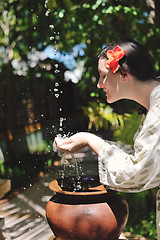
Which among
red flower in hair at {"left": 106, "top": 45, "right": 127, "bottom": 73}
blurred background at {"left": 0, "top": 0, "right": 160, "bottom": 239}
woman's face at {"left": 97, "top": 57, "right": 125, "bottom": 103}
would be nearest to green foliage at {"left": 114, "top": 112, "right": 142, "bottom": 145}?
blurred background at {"left": 0, "top": 0, "right": 160, "bottom": 239}

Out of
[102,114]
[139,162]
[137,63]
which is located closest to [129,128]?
[102,114]

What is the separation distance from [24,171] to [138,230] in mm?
3195

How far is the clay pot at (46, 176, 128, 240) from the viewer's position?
190cm

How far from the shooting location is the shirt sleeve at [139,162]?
1521 millimetres

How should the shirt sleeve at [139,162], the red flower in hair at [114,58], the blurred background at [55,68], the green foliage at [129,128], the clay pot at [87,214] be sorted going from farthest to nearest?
the blurred background at [55,68]
the green foliage at [129,128]
the clay pot at [87,214]
the red flower in hair at [114,58]
the shirt sleeve at [139,162]

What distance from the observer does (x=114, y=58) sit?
170cm

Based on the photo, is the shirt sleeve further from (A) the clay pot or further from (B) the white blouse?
(A) the clay pot

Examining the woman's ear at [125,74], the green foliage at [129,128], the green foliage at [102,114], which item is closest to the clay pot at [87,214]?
the woman's ear at [125,74]

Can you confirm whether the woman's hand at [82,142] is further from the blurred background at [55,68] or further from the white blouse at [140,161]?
the blurred background at [55,68]

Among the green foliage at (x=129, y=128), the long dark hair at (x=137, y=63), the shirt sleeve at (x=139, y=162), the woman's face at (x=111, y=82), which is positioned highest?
the long dark hair at (x=137, y=63)

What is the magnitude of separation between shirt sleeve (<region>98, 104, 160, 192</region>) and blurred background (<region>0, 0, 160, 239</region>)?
78 cm

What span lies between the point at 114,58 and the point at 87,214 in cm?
99

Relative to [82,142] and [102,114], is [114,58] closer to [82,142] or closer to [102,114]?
[82,142]

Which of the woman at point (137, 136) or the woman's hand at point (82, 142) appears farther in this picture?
the woman's hand at point (82, 142)
